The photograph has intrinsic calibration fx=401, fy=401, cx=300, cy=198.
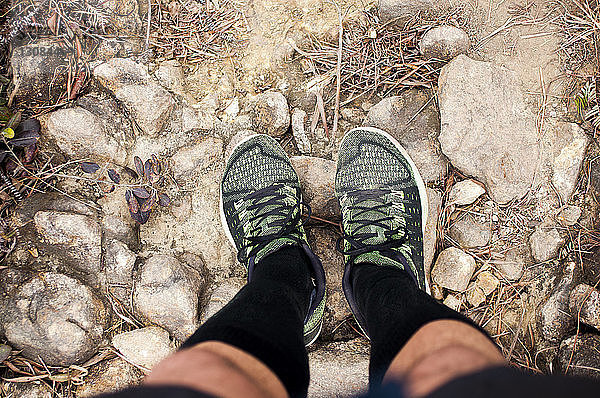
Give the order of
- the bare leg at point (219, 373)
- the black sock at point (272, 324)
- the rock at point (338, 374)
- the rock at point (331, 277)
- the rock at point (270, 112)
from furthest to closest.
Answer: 1. the rock at point (270, 112)
2. the rock at point (331, 277)
3. the rock at point (338, 374)
4. the black sock at point (272, 324)
5. the bare leg at point (219, 373)

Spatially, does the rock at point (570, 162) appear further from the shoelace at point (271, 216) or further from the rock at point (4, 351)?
the rock at point (4, 351)

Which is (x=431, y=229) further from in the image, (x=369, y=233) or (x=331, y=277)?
(x=331, y=277)

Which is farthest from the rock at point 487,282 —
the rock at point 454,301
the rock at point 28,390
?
the rock at point 28,390

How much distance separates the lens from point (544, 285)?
2121 millimetres

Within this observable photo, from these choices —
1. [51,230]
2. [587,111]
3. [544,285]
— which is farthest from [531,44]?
[51,230]

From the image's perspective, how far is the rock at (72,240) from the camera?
2.05 metres

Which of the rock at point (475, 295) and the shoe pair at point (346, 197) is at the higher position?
the shoe pair at point (346, 197)

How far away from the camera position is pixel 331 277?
2.27 meters

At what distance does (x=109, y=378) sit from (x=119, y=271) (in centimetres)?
52

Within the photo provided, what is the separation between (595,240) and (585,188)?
0.28 meters

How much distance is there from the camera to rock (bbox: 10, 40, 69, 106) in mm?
2191

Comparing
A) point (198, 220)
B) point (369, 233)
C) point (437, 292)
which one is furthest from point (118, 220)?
point (437, 292)

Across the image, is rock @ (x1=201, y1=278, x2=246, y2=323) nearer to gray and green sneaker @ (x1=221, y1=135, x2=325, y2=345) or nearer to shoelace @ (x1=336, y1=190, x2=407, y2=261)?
gray and green sneaker @ (x1=221, y1=135, x2=325, y2=345)

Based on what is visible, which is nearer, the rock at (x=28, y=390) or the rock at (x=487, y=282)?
the rock at (x=28, y=390)
